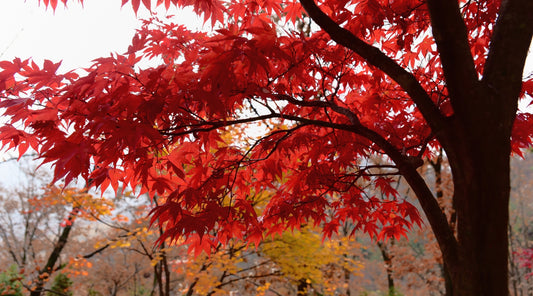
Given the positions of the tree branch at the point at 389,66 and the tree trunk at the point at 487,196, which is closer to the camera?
the tree trunk at the point at 487,196

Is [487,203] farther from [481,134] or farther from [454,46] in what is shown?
[454,46]

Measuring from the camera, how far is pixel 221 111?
164cm

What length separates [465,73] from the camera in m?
1.58

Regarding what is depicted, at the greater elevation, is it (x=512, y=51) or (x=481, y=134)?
(x=512, y=51)

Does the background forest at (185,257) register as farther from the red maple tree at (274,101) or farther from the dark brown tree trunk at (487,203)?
the dark brown tree trunk at (487,203)

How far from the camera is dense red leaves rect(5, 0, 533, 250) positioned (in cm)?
161

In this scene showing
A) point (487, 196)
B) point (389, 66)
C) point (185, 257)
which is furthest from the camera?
point (185, 257)

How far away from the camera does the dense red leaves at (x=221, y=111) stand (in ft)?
5.30

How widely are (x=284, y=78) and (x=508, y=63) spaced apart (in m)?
1.38

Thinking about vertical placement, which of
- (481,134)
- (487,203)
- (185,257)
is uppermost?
(481,134)

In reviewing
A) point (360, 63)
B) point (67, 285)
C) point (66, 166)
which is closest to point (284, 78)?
point (360, 63)

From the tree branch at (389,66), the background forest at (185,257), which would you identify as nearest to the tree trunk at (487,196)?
the tree branch at (389,66)

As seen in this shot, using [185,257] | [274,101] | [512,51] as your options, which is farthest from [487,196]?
[185,257]

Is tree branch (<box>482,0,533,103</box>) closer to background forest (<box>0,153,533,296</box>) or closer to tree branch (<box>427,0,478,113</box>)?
tree branch (<box>427,0,478,113</box>)
